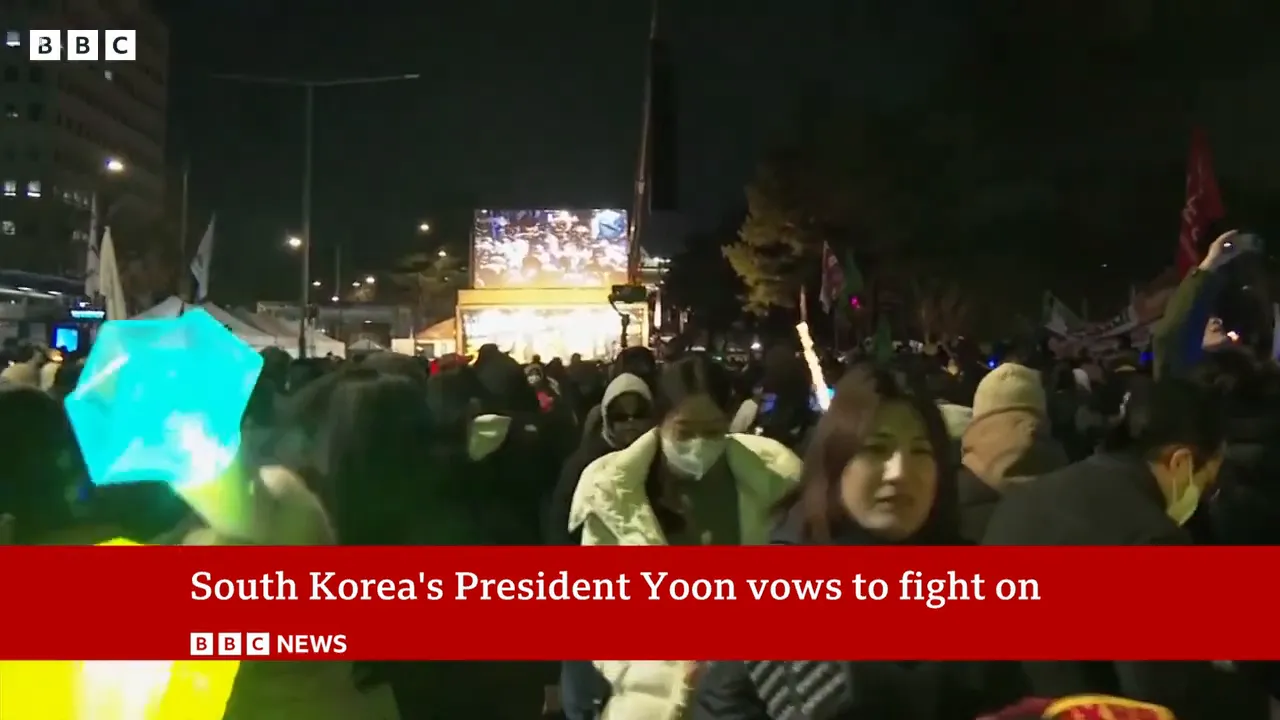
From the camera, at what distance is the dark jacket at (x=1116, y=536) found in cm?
266

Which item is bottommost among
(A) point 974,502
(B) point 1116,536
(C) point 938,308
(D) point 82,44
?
(A) point 974,502

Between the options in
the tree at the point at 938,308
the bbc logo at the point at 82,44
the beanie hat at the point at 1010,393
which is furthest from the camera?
the tree at the point at 938,308

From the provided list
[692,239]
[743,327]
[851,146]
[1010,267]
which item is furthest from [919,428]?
[692,239]

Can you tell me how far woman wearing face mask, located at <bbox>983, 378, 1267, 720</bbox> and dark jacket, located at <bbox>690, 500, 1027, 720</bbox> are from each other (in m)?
0.30

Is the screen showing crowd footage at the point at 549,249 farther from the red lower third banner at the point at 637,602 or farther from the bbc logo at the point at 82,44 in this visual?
the red lower third banner at the point at 637,602

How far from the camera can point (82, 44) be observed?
22.2ft

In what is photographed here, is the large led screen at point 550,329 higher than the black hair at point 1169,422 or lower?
lower

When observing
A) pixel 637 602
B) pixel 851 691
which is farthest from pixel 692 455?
pixel 851 691

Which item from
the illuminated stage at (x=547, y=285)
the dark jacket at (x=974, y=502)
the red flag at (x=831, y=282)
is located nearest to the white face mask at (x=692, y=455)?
the dark jacket at (x=974, y=502)

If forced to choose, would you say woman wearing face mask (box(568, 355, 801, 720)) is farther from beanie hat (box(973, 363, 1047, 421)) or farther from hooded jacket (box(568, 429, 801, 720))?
beanie hat (box(973, 363, 1047, 421))

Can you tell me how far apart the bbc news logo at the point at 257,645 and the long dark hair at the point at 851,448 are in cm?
131

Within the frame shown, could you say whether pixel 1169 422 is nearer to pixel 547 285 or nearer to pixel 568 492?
pixel 568 492

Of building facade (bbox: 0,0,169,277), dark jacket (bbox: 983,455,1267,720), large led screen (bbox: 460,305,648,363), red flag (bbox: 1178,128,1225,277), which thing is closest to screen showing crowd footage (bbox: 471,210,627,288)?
large led screen (bbox: 460,305,648,363)

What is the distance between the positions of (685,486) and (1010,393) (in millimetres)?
1220
